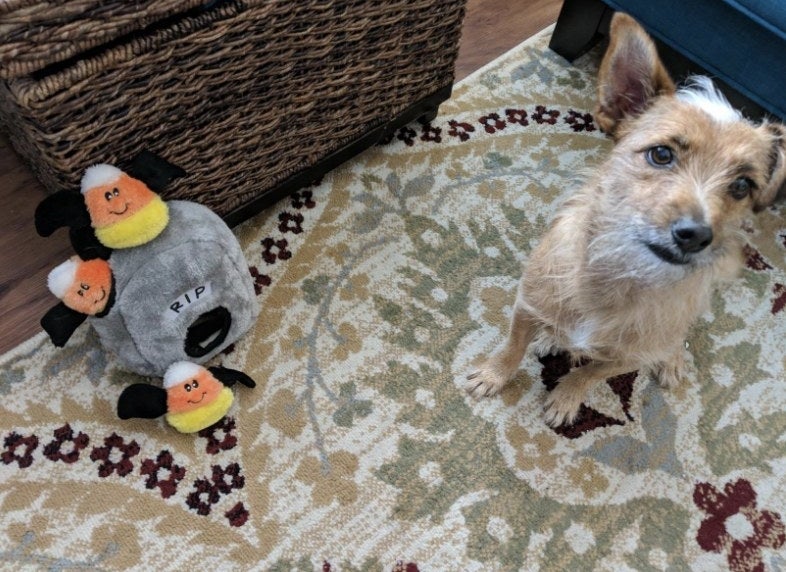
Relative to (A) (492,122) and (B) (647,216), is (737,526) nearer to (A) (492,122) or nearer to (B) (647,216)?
(B) (647,216)

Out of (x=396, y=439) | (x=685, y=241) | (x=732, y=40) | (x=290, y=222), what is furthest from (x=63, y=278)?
(x=732, y=40)

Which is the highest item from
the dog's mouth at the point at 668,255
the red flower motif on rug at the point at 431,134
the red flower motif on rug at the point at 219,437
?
the dog's mouth at the point at 668,255

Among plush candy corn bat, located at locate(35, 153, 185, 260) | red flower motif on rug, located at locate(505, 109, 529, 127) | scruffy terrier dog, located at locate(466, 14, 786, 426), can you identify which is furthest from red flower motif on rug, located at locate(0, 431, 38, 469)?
red flower motif on rug, located at locate(505, 109, 529, 127)

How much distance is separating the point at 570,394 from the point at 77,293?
112 cm

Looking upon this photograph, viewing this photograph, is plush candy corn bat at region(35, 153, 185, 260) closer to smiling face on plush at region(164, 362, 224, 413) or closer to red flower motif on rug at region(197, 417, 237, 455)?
smiling face on plush at region(164, 362, 224, 413)

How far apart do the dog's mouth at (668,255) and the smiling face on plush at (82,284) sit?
3.50 ft

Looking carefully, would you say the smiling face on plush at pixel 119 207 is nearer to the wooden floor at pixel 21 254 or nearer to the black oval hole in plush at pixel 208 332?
the black oval hole in plush at pixel 208 332

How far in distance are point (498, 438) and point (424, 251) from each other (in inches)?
22.0

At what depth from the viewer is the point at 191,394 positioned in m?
1.33

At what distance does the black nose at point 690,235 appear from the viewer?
104 centimetres

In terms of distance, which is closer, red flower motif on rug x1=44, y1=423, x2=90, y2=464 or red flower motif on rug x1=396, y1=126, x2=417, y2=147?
red flower motif on rug x1=44, y1=423, x2=90, y2=464

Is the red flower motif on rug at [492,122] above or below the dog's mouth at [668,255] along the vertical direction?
below

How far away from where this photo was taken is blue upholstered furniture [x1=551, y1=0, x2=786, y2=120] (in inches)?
65.1

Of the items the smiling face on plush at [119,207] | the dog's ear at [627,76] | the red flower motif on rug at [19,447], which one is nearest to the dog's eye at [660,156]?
the dog's ear at [627,76]
